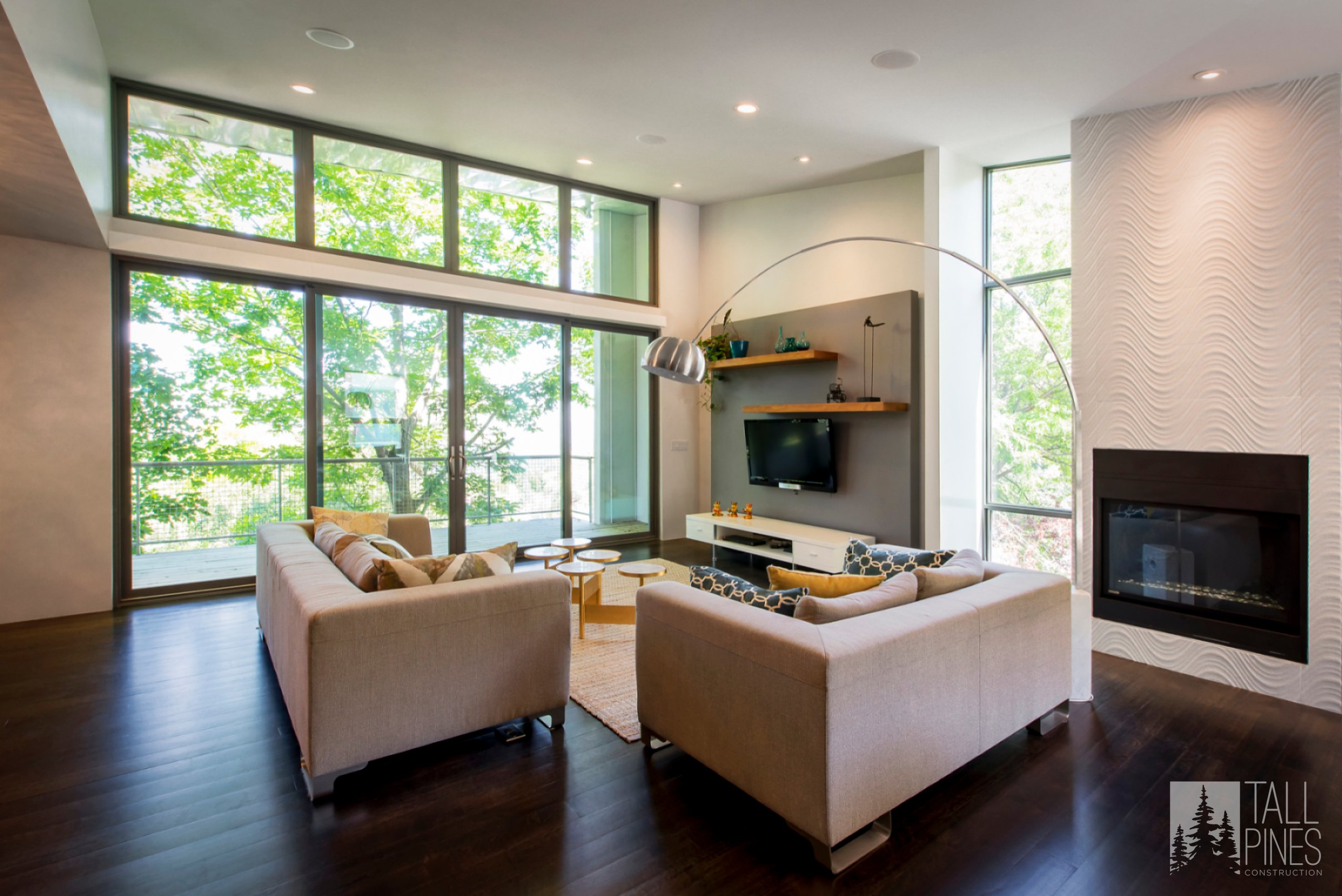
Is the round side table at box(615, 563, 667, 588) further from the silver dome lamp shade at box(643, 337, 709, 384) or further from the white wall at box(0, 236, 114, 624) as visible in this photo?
the white wall at box(0, 236, 114, 624)

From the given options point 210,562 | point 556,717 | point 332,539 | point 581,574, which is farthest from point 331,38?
point 556,717

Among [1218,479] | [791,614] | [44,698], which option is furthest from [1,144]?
[1218,479]

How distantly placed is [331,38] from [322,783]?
11.8 ft

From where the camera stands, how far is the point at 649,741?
2471 mm

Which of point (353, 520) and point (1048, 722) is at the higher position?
point (353, 520)

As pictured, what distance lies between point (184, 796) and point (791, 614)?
2.11 m

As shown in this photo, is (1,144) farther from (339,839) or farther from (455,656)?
(339,839)

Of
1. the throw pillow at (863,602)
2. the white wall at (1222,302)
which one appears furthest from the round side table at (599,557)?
the white wall at (1222,302)

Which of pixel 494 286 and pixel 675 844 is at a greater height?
pixel 494 286

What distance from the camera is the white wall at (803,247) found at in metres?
5.02

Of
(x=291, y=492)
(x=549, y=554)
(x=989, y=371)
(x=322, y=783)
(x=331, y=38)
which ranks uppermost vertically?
(x=331, y=38)

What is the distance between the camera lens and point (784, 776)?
5.99ft

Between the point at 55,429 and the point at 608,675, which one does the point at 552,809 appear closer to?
the point at 608,675

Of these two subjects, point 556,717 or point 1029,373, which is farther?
point 1029,373
